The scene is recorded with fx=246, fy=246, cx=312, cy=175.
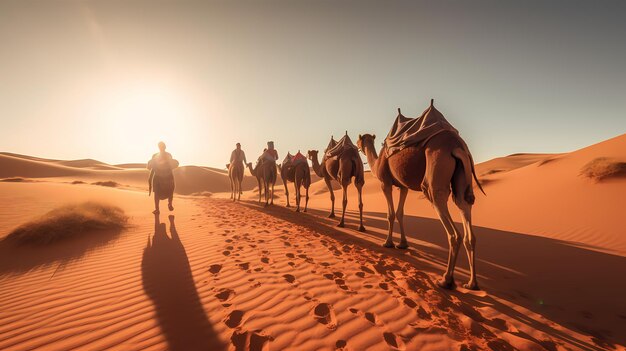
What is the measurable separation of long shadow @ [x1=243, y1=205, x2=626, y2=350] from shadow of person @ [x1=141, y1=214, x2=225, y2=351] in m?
3.30

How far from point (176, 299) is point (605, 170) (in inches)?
692

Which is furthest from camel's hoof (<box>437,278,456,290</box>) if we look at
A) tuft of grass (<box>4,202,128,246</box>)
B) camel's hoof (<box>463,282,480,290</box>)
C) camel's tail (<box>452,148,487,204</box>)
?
tuft of grass (<box>4,202,128,246</box>)

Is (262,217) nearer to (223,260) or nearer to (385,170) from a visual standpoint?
(223,260)

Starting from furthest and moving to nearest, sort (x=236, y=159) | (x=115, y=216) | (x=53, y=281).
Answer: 1. (x=236, y=159)
2. (x=115, y=216)
3. (x=53, y=281)

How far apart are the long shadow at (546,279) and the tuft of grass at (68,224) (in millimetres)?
6059

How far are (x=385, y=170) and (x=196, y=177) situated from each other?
4434 cm

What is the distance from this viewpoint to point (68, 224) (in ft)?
19.3

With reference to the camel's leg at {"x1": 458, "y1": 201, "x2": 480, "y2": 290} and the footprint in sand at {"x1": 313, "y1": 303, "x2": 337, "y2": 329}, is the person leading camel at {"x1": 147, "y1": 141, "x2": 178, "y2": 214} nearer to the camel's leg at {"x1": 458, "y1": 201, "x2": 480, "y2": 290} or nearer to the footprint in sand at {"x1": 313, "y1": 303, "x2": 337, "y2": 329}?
the footprint in sand at {"x1": 313, "y1": 303, "x2": 337, "y2": 329}

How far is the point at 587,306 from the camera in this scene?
338 cm

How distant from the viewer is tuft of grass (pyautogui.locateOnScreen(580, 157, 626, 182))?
439 inches

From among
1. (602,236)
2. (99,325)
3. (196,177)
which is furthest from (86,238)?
(196,177)

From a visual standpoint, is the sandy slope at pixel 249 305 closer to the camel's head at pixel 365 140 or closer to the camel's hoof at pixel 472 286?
the camel's hoof at pixel 472 286

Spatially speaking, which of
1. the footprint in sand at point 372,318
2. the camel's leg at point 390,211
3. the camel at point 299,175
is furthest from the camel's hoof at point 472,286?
the camel at point 299,175

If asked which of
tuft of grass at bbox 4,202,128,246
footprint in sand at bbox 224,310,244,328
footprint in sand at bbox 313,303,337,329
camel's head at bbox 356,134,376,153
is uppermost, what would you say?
camel's head at bbox 356,134,376,153
